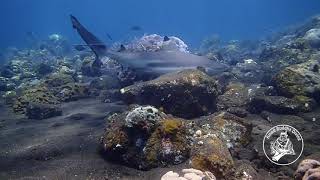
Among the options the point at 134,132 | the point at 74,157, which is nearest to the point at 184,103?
the point at 134,132

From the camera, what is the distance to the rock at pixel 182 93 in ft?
27.2

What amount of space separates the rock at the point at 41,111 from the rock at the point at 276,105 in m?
6.06

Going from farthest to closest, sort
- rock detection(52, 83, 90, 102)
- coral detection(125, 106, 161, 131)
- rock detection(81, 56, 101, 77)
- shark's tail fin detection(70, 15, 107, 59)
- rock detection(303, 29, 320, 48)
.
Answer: rock detection(303, 29, 320, 48) < rock detection(81, 56, 101, 77) < rock detection(52, 83, 90, 102) < shark's tail fin detection(70, 15, 107, 59) < coral detection(125, 106, 161, 131)

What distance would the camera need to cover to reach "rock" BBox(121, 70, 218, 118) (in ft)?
27.2

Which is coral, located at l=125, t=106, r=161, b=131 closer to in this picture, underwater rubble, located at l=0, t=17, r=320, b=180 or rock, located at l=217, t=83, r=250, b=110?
underwater rubble, located at l=0, t=17, r=320, b=180

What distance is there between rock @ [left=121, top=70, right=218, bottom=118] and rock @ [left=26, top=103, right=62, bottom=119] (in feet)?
11.1

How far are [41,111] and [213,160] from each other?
6.94 meters

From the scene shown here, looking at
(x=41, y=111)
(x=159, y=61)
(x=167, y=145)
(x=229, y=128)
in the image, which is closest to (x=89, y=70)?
(x=41, y=111)

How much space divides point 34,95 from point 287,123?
876cm

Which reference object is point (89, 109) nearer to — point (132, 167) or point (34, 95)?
point (34, 95)

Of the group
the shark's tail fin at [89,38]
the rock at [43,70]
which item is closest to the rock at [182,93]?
the shark's tail fin at [89,38]

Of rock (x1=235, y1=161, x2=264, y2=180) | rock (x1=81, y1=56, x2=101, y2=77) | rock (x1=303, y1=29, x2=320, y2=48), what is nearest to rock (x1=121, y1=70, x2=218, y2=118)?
rock (x1=235, y1=161, x2=264, y2=180)
